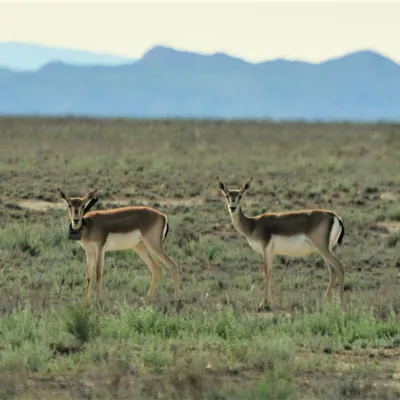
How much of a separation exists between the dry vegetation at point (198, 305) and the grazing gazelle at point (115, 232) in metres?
0.39

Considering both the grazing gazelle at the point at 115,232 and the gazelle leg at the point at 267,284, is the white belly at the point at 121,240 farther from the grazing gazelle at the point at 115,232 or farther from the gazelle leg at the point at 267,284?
the gazelle leg at the point at 267,284

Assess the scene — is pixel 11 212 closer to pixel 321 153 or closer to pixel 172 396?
pixel 172 396

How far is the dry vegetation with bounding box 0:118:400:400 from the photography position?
26.3 feet

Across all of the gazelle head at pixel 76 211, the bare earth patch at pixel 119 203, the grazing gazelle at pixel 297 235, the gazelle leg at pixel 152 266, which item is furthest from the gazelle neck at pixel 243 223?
the bare earth patch at pixel 119 203

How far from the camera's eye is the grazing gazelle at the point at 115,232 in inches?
463

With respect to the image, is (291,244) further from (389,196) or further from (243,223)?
(389,196)

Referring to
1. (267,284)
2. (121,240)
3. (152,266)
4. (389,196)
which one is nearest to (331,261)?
(267,284)

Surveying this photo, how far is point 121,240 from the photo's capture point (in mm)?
12203

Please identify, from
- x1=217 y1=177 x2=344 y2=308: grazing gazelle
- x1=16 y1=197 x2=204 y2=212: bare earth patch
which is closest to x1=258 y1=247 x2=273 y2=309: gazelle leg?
x1=217 y1=177 x2=344 y2=308: grazing gazelle

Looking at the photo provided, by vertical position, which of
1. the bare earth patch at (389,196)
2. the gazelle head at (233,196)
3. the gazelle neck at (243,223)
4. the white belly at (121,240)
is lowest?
the bare earth patch at (389,196)

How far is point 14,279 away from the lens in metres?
14.1

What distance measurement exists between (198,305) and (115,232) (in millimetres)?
1334

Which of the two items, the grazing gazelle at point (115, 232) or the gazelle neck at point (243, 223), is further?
the gazelle neck at point (243, 223)

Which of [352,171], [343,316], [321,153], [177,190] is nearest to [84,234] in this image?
[343,316]
